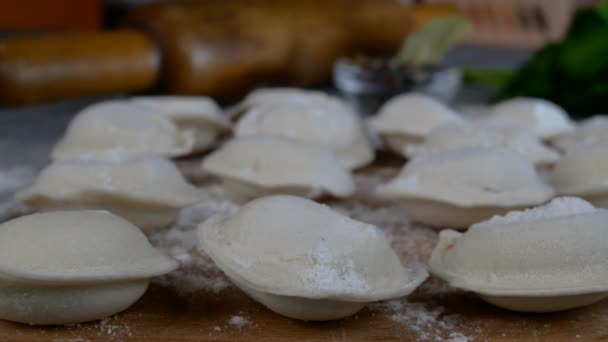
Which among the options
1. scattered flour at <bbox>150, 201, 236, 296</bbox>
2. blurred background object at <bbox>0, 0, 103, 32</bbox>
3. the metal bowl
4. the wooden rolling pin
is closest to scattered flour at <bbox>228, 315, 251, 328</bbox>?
scattered flour at <bbox>150, 201, 236, 296</bbox>

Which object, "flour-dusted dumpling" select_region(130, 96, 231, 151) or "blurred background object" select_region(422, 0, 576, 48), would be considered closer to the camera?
"flour-dusted dumpling" select_region(130, 96, 231, 151)

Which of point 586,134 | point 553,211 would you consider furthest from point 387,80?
point 553,211

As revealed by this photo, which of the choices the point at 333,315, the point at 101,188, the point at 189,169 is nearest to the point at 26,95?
the point at 189,169

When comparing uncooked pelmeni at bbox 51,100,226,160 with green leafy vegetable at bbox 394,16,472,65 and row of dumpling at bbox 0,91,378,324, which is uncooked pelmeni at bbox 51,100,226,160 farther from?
green leafy vegetable at bbox 394,16,472,65

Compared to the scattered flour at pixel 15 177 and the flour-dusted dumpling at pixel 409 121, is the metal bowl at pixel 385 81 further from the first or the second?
the scattered flour at pixel 15 177

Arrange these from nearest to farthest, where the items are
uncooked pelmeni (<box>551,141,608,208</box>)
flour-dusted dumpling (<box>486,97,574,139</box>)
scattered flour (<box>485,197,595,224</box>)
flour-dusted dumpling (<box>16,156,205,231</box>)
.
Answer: scattered flour (<box>485,197,595,224</box>) → flour-dusted dumpling (<box>16,156,205,231</box>) → uncooked pelmeni (<box>551,141,608,208</box>) → flour-dusted dumpling (<box>486,97,574,139</box>)

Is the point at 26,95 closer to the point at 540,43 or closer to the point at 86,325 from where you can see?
the point at 86,325

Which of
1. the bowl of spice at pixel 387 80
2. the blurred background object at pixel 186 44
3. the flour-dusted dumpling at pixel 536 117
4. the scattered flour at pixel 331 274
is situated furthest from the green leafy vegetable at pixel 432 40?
the scattered flour at pixel 331 274
